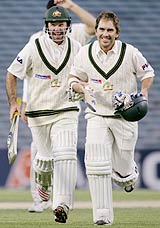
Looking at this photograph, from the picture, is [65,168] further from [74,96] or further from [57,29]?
[57,29]

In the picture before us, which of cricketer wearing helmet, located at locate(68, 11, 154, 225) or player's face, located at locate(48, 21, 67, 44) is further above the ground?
player's face, located at locate(48, 21, 67, 44)

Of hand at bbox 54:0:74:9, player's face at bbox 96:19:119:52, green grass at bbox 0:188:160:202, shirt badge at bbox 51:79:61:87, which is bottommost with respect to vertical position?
green grass at bbox 0:188:160:202

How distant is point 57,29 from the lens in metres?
8.73

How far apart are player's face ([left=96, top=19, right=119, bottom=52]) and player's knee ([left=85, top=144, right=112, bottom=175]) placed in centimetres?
82

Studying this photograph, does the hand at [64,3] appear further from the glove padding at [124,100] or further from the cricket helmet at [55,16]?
the glove padding at [124,100]

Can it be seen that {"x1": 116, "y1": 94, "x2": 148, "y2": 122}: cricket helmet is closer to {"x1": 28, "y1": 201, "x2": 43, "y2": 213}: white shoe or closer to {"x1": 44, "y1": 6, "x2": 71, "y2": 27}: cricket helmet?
{"x1": 44, "y1": 6, "x2": 71, "y2": 27}: cricket helmet

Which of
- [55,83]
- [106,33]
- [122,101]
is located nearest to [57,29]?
[55,83]

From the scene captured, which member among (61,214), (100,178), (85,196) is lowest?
(85,196)

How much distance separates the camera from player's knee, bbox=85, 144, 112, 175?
26.4 ft

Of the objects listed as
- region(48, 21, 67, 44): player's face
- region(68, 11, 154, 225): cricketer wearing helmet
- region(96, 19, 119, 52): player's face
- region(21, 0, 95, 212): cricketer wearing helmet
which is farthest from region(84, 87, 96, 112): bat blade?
region(21, 0, 95, 212): cricketer wearing helmet

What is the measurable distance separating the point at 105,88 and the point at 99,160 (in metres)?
0.59

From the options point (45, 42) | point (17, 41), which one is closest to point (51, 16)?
point (45, 42)

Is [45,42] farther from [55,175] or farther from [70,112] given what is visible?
[55,175]

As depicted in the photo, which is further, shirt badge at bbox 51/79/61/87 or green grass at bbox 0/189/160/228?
shirt badge at bbox 51/79/61/87
